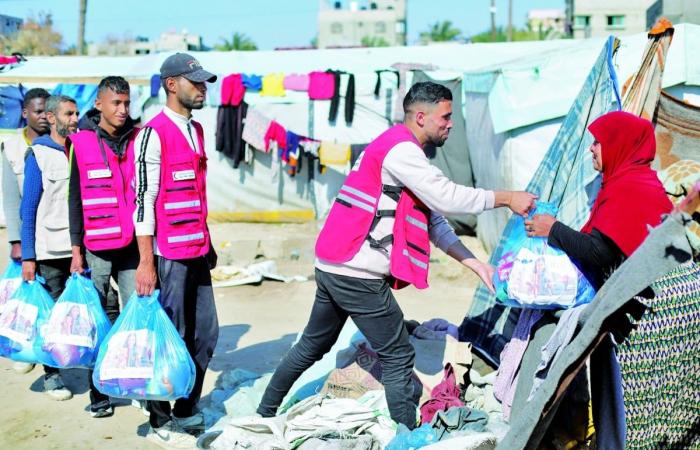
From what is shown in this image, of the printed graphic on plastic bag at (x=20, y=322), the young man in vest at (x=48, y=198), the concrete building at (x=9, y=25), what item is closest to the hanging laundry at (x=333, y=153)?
the young man in vest at (x=48, y=198)

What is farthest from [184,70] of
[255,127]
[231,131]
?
[231,131]

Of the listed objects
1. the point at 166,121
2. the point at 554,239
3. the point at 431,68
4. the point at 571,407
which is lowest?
the point at 571,407

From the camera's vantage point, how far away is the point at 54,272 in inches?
201

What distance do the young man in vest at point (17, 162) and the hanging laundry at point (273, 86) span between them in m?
6.61

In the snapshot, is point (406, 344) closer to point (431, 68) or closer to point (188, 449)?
point (188, 449)

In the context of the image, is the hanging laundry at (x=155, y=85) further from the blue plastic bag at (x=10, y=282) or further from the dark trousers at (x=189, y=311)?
the dark trousers at (x=189, y=311)

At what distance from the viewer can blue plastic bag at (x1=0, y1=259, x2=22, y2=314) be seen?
5039 millimetres

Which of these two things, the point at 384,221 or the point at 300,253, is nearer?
the point at 384,221

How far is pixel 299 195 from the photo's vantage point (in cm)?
1259

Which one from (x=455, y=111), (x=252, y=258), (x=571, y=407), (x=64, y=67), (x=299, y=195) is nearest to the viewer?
(x=571, y=407)

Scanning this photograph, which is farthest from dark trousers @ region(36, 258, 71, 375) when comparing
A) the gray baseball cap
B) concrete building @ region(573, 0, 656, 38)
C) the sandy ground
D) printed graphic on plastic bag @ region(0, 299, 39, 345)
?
concrete building @ region(573, 0, 656, 38)

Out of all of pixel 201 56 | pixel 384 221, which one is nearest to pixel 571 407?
pixel 384 221

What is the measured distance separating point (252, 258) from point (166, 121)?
5.85 meters

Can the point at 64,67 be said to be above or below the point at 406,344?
above
